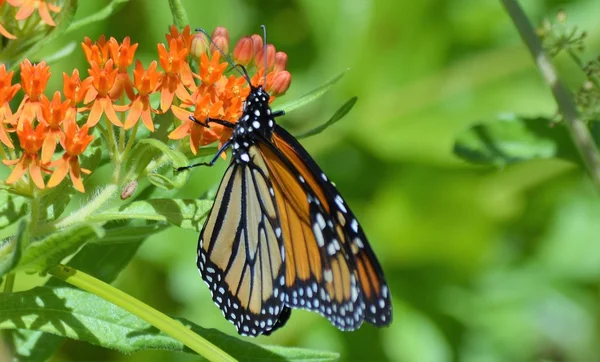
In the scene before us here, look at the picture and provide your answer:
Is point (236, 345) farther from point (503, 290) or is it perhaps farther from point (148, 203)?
point (503, 290)

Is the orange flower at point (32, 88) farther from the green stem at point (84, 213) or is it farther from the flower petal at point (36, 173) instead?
the green stem at point (84, 213)

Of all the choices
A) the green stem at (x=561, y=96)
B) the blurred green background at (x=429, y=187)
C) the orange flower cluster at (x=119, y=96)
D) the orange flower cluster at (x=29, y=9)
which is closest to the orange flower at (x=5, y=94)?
the orange flower cluster at (x=119, y=96)

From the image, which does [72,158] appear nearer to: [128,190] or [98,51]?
[128,190]

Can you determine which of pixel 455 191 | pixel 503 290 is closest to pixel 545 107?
pixel 455 191

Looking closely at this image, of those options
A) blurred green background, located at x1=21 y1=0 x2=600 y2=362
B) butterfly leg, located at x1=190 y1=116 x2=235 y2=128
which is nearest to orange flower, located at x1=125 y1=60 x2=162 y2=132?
butterfly leg, located at x1=190 y1=116 x2=235 y2=128

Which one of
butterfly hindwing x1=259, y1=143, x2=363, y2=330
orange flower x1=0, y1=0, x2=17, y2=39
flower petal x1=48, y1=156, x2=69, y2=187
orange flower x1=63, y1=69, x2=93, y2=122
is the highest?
orange flower x1=0, y1=0, x2=17, y2=39

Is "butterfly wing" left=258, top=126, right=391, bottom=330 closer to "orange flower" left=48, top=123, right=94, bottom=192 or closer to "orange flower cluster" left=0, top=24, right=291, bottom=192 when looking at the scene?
"orange flower cluster" left=0, top=24, right=291, bottom=192

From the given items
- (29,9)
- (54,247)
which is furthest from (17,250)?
(29,9)
